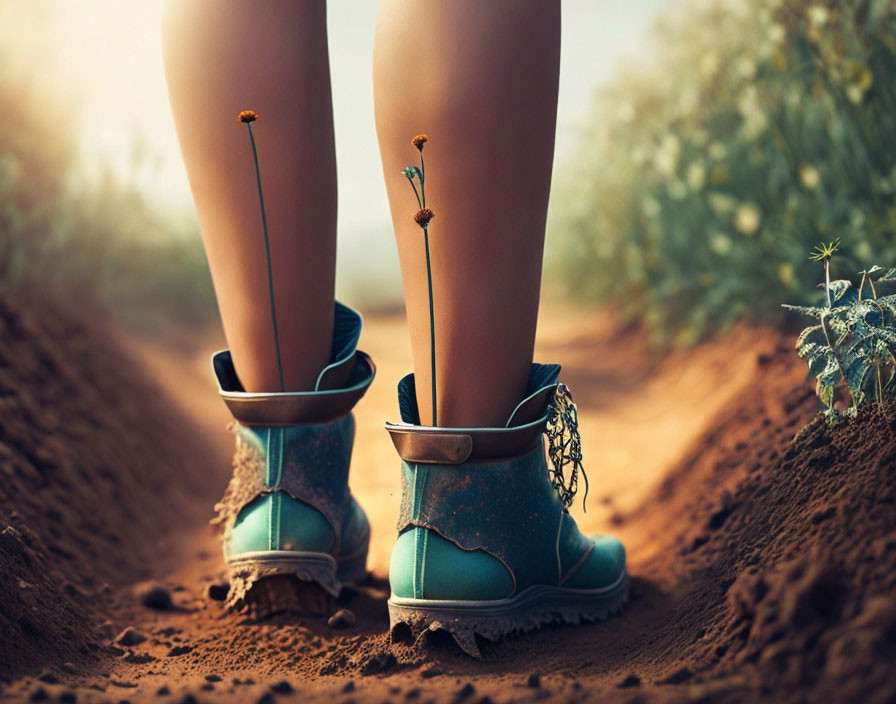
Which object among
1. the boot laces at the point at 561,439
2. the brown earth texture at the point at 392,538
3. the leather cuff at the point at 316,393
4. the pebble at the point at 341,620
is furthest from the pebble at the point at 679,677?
the leather cuff at the point at 316,393

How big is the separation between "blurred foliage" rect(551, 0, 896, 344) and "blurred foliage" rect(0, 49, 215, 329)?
2334 millimetres

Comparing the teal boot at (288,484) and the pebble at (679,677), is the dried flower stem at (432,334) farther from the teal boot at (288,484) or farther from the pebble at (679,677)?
the pebble at (679,677)

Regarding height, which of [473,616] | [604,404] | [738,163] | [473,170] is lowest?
[473,616]

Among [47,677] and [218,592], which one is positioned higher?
[218,592]

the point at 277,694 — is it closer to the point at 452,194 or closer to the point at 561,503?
the point at 561,503

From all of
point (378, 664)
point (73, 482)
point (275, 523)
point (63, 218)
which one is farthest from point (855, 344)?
point (63, 218)

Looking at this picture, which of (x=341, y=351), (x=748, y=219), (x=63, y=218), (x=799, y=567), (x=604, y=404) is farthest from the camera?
(x=63, y=218)

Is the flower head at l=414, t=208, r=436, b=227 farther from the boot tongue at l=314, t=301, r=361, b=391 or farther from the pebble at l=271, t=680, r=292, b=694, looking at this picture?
the pebble at l=271, t=680, r=292, b=694

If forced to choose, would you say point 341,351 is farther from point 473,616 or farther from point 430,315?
point 473,616

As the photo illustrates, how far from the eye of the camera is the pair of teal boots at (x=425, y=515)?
3.89ft

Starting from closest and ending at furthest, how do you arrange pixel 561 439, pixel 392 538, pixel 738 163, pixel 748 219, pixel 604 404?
pixel 561 439 < pixel 392 538 < pixel 748 219 < pixel 738 163 < pixel 604 404

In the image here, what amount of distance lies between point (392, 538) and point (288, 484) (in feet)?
1.90

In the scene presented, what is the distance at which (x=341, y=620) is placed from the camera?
1.34 m

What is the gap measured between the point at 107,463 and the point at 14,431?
31 centimetres
